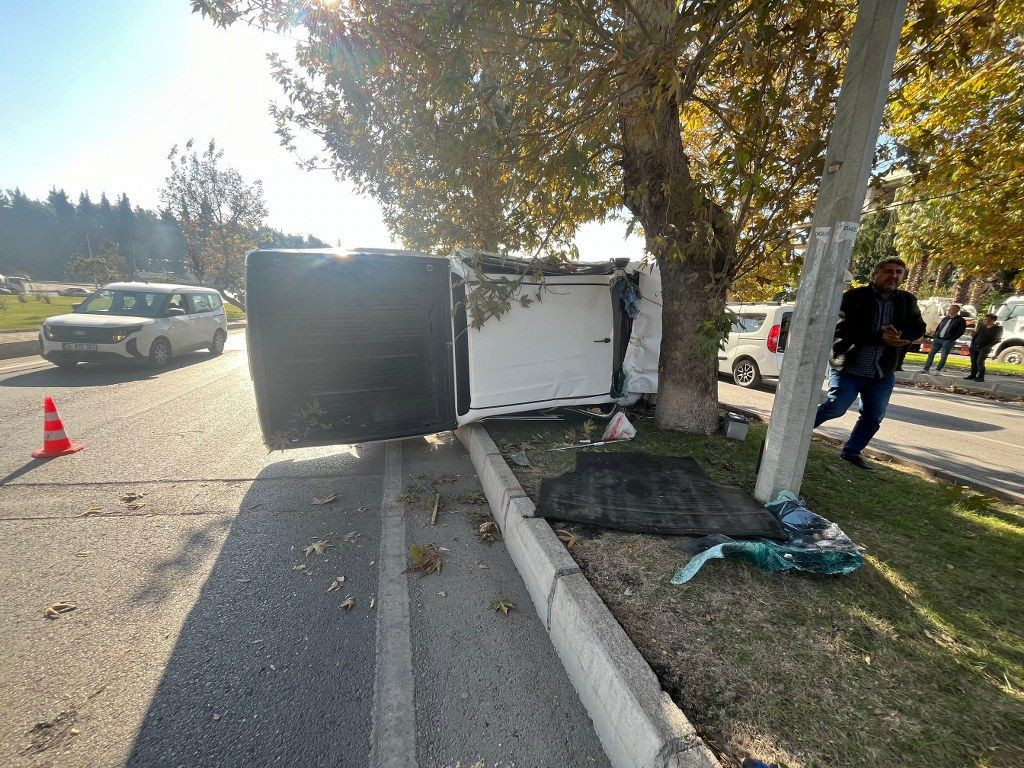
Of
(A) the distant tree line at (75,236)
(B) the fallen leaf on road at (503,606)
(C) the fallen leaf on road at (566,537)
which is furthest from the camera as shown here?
(A) the distant tree line at (75,236)

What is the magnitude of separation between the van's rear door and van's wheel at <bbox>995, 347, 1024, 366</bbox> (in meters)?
20.1

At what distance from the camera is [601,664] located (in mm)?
1870

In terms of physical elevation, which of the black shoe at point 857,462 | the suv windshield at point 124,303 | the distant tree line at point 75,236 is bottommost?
the black shoe at point 857,462

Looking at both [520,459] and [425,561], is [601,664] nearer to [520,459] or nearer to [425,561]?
[425,561]

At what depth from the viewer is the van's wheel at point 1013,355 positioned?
46.5 feet

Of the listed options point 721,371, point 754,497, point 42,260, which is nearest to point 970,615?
point 754,497

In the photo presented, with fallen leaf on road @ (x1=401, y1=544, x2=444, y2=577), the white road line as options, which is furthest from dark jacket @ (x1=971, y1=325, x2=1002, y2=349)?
the white road line

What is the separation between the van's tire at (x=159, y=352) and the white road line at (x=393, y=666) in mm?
9120

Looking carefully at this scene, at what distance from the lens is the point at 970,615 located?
7.47 ft

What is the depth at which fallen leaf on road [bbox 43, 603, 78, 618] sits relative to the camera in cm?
243

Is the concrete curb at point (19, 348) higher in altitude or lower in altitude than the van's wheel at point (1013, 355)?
higher

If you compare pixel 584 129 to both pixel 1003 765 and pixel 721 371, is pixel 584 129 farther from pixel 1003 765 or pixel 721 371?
pixel 721 371

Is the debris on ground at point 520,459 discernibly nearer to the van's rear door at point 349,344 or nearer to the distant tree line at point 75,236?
the van's rear door at point 349,344

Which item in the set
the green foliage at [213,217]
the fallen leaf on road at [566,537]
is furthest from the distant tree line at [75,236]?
the fallen leaf on road at [566,537]
